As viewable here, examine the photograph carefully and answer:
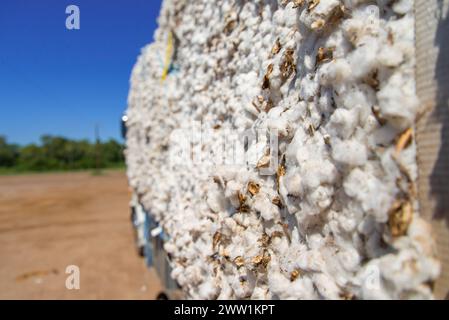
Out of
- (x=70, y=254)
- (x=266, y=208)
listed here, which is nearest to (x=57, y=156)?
(x=70, y=254)

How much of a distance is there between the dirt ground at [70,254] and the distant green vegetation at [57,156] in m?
20.3

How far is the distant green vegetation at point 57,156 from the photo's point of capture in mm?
29453

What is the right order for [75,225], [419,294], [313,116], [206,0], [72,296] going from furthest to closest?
[75,225] → [72,296] → [206,0] → [313,116] → [419,294]

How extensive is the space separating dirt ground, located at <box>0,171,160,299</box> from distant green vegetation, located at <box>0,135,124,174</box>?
2027 centimetres

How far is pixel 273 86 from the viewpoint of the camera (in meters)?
1.34

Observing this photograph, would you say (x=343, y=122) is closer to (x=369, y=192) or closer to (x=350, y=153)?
(x=350, y=153)

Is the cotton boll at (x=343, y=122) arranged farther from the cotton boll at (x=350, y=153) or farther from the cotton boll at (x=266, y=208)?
the cotton boll at (x=266, y=208)

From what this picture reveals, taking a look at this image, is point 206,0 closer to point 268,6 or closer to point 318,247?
point 268,6

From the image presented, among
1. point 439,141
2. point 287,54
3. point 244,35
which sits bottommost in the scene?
point 439,141

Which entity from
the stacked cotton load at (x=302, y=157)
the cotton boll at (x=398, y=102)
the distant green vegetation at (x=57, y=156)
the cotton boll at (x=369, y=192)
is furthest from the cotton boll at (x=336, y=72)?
the distant green vegetation at (x=57, y=156)

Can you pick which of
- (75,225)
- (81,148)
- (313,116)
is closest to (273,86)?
(313,116)

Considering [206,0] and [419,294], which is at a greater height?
[206,0]

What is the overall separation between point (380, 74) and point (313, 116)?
0.28 m

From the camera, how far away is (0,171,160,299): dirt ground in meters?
4.11
